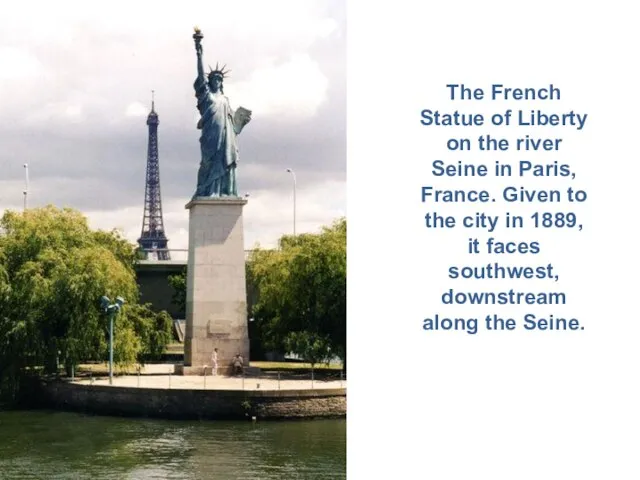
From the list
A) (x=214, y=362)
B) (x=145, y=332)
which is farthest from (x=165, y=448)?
(x=145, y=332)

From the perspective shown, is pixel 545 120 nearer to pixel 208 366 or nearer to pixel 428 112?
pixel 428 112

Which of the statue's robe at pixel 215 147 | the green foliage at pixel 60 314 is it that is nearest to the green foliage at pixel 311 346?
the green foliage at pixel 60 314

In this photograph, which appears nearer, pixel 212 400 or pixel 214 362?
pixel 212 400

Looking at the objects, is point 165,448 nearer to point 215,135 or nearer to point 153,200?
point 215,135

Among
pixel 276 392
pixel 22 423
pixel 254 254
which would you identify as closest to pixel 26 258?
pixel 22 423

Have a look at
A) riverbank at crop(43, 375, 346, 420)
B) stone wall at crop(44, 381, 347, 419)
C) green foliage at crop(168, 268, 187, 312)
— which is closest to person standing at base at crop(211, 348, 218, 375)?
riverbank at crop(43, 375, 346, 420)

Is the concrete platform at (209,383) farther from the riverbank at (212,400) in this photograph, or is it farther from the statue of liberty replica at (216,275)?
the statue of liberty replica at (216,275)

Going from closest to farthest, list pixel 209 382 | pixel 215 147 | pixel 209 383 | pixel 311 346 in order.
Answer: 1. pixel 209 383
2. pixel 209 382
3. pixel 215 147
4. pixel 311 346
